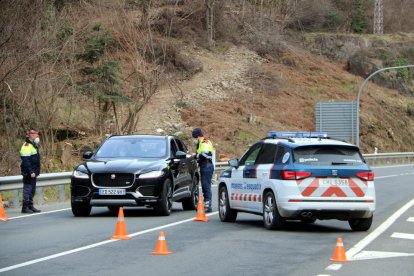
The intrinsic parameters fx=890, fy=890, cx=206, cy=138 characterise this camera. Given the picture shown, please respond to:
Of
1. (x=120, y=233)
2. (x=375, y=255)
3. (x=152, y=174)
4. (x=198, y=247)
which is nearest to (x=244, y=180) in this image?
(x=152, y=174)

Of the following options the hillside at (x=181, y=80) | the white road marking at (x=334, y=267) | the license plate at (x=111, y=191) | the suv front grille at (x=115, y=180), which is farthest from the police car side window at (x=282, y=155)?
the hillside at (x=181, y=80)

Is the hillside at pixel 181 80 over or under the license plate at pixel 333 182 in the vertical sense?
over

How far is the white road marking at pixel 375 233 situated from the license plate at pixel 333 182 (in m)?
0.96

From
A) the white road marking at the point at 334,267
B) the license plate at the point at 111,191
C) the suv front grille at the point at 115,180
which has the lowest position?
the white road marking at the point at 334,267

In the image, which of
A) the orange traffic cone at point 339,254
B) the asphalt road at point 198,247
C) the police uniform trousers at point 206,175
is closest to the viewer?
the asphalt road at point 198,247

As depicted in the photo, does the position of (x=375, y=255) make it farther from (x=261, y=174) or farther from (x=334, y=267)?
(x=261, y=174)

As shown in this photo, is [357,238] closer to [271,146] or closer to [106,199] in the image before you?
[271,146]

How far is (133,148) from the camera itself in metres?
19.2

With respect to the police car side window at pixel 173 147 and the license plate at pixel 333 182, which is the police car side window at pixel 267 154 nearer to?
the license plate at pixel 333 182

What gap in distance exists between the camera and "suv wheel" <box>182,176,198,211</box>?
2066 centimetres

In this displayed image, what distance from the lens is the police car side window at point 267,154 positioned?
15734mm

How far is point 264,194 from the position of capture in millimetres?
15562

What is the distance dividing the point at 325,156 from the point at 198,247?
3.40 m

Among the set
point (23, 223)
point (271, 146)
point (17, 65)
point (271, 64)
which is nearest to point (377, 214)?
point (271, 146)
